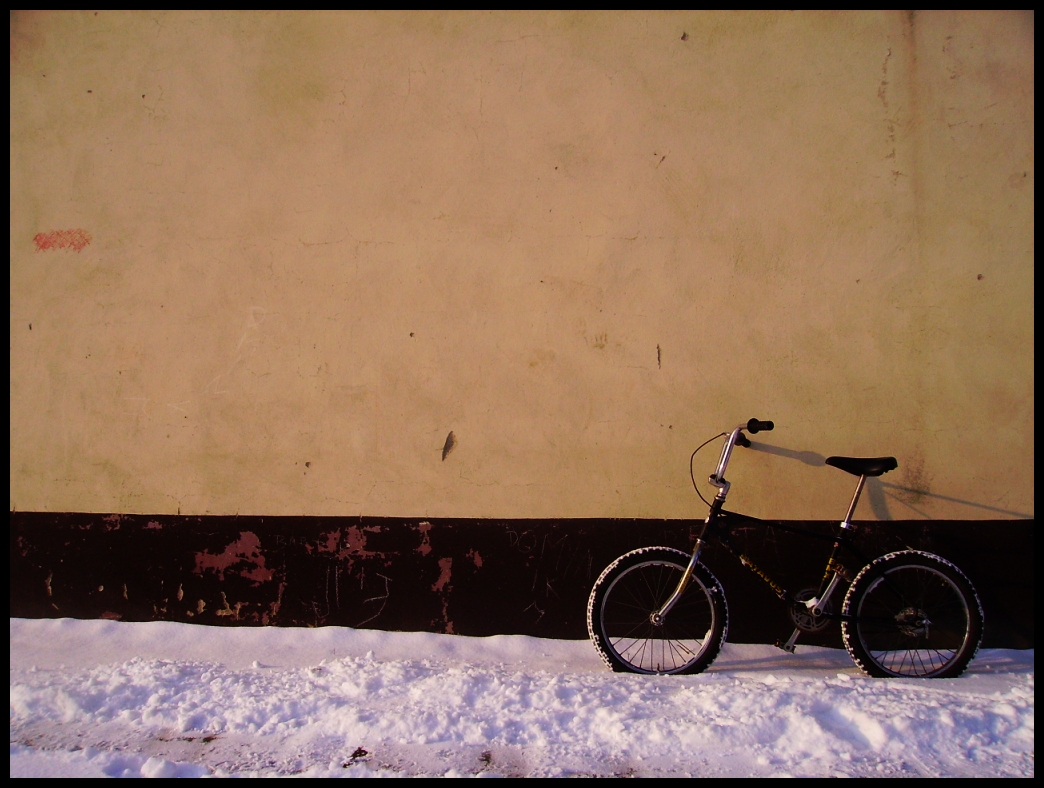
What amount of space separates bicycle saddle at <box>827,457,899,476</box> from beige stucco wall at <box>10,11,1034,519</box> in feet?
0.96

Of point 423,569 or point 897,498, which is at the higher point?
point 897,498

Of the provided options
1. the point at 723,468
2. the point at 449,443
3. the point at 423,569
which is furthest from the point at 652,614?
the point at 449,443

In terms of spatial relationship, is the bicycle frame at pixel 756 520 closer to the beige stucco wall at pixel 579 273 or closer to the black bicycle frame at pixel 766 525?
the black bicycle frame at pixel 766 525

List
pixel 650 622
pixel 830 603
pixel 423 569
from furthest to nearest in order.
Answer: pixel 423 569 < pixel 830 603 < pixel 650 622

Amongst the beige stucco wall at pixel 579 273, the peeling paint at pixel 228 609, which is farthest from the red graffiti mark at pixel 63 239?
the peeling paint at pixel 228 609

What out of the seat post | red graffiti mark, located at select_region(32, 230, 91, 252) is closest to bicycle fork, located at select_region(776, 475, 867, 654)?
the seat post

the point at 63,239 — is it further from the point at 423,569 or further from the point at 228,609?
the point at 423,569

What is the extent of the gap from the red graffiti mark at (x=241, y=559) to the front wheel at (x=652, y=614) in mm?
1867

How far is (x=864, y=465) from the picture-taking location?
3.39 metres

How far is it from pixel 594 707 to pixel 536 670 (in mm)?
537

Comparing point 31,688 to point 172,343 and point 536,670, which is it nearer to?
point 172,343

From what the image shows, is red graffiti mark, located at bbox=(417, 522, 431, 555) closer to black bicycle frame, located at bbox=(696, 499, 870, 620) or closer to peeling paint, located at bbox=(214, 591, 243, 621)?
peeling paint, located at bbox=(214, 591, 243, 621)

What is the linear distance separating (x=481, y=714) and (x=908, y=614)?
7.17 feet

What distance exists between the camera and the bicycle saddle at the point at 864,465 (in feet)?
11.0
